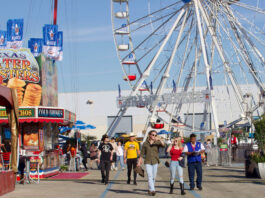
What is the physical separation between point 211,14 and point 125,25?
5.69 metres

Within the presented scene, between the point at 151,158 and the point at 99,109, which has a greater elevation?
the point at 99,109

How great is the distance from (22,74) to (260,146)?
932cm

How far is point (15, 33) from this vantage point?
3194cm

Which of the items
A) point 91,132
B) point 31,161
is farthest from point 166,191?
point 91,132

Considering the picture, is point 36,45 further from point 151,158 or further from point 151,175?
point 151,175

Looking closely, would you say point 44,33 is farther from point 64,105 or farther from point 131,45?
point 64,105

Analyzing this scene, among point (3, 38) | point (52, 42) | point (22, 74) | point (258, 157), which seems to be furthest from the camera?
point (3, 38)

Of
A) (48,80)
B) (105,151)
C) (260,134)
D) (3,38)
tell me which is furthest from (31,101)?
(3,38)

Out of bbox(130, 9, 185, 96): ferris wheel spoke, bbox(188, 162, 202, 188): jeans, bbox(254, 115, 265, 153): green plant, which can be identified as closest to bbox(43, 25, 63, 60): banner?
bbox(130, 9, 185, 96): ferris wheel spoke

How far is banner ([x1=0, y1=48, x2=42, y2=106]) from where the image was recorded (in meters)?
21.2

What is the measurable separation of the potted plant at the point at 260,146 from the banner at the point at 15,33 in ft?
54.8

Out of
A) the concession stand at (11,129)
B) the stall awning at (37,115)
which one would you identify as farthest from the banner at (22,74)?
the concession stand at (11,129)

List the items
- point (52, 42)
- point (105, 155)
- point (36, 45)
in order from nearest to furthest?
point (105, 155)
point (52, 42)
point (36, 45)

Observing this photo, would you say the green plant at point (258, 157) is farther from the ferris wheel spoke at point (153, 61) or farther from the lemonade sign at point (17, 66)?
the ferris wheel spoke at point (153, 61)
